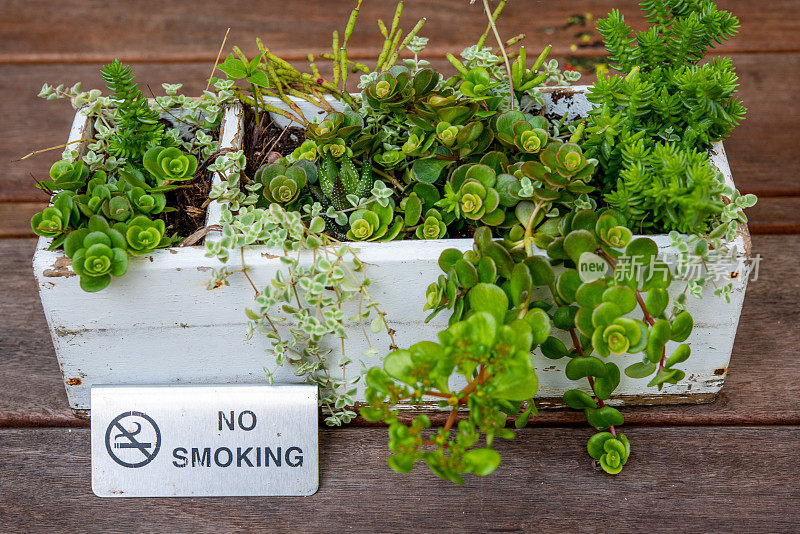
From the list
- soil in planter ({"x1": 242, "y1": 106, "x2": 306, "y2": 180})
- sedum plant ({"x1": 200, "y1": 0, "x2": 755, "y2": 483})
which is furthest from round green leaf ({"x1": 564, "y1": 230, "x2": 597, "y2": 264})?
soil in planter ({"x1": 242, "y1": 106, "x2": 306, "y2": 180})

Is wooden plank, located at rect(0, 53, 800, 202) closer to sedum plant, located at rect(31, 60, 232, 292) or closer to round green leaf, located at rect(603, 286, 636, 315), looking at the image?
sedum plant, located at rect(31, 60, 232, 292)

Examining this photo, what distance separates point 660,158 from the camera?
2.26ft

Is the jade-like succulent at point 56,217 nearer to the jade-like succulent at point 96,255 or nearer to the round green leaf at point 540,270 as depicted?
the jade-like succulent at point 96,255

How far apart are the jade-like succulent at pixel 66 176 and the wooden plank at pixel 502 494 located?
0.84ft

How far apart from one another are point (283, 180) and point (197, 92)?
48cm

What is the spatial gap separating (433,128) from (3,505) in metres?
0.53

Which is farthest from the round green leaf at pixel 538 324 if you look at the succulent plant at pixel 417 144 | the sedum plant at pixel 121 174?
the sedum plant at pixel 121 174

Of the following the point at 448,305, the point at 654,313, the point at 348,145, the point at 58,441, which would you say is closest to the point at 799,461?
the point at 654,313

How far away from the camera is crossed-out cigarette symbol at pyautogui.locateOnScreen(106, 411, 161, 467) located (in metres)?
0.76

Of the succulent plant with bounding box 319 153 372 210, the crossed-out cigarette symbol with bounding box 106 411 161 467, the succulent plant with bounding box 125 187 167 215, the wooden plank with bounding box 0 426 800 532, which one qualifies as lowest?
the wooden plank with bounding box 0 426 800 532

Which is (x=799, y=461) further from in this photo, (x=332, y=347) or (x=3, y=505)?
(x=3, y=505)

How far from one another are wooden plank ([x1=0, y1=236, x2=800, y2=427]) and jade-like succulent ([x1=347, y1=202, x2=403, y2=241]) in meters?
0.25

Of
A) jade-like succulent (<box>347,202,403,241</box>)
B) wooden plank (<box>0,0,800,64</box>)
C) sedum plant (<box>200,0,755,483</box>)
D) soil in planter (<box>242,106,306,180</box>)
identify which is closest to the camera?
sedum plant (<box>200,0,755,483</box>)

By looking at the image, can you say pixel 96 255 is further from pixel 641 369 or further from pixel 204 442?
pixel 641 369
